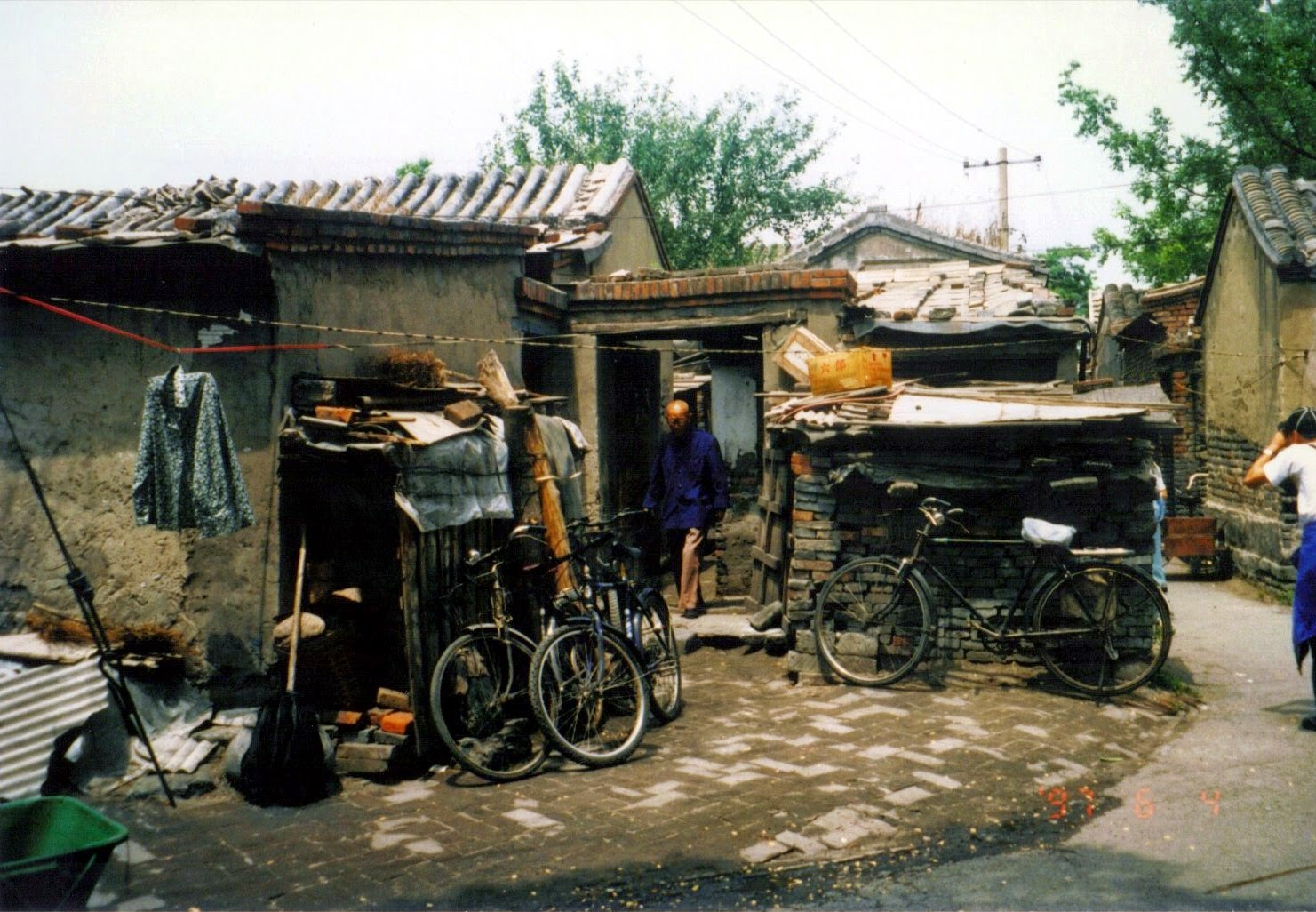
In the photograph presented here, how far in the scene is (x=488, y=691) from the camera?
20.8 feet

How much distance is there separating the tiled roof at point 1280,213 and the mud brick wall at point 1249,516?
106 inches

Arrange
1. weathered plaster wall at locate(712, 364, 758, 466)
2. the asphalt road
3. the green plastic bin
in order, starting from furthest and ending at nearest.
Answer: weathered plaster wall at locate(712, 364, 758, 466)
the asphalt road
the green plastic bin

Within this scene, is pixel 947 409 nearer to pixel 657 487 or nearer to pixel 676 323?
pixel 657 487

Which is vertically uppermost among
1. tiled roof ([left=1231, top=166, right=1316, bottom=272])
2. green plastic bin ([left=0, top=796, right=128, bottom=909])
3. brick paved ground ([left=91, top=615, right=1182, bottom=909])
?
tiled roof ([left=1231, top=166, right=1316, bottom=272])

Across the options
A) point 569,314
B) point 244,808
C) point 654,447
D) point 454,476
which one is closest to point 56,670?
point 244,808

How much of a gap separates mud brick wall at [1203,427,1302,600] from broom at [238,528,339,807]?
32.2 ft

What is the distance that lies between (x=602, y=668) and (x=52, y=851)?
309 centimetres

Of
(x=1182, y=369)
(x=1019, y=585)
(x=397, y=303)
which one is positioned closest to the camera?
(x=397, y=303)

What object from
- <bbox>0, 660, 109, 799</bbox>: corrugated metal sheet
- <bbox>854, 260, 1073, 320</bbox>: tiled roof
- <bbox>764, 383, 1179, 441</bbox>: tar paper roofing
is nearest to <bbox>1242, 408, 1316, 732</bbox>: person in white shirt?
<bbox>764, 383, 1179, 441</bbox>: tar paper roofing

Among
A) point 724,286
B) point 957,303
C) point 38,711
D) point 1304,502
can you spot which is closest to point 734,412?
point 957,303

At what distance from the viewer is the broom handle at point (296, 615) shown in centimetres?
606

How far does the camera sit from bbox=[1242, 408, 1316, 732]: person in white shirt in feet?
20.9

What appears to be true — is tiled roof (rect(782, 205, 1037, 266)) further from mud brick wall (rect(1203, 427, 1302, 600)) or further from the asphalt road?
the asphalt road

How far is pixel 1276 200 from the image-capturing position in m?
14.0
